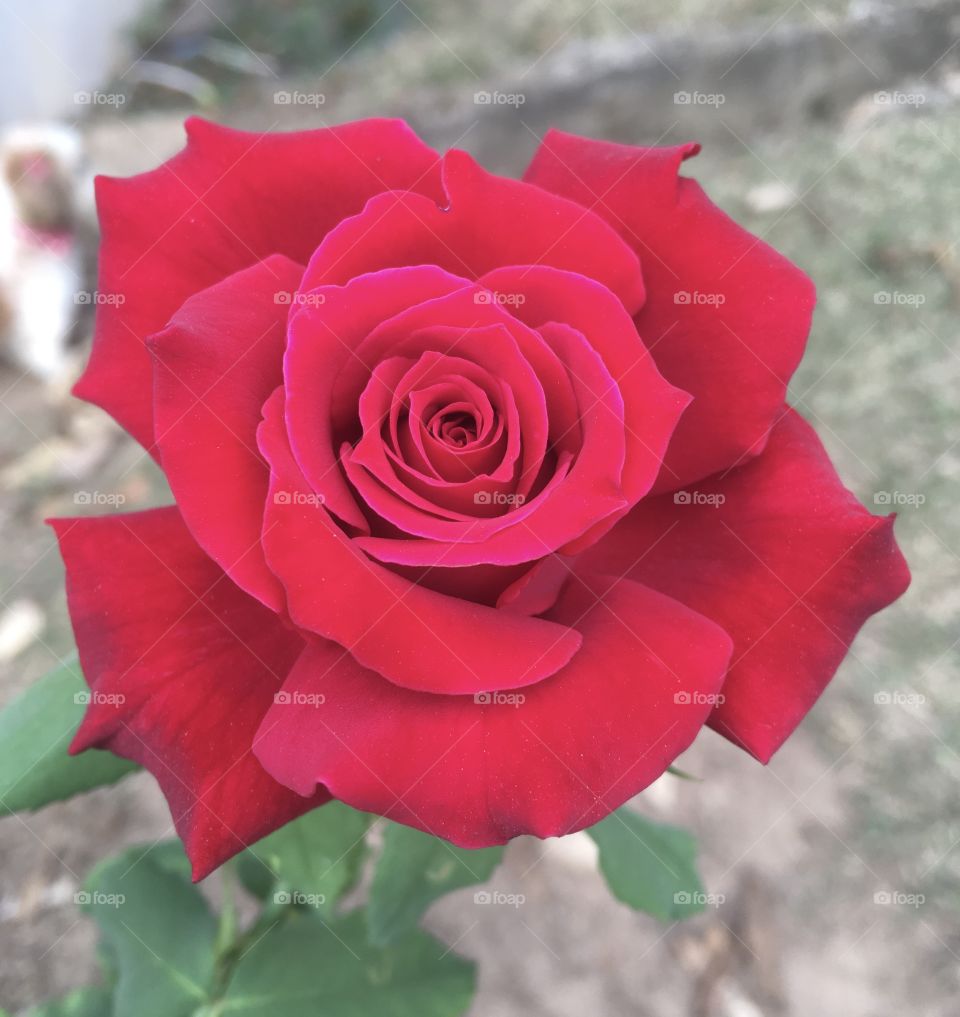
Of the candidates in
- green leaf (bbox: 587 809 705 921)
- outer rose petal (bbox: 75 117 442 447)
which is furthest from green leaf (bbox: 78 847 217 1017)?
outer rose petal (bbox: 75 117 442 447)

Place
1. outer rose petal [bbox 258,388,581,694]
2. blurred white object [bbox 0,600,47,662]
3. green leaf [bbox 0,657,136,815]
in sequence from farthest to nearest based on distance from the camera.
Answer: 1. blurred white object [bbox 0,600,47,662]
2. green leaf [bbox 0,657,136,815]
3. outer rose petal [bbox 258,388,581,694]

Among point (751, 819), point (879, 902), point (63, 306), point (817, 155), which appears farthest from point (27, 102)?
point (879, 902)

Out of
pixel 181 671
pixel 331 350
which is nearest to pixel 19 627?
pixel 181 671

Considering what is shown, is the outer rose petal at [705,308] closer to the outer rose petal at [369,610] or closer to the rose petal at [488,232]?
the rose petal at [488,232]

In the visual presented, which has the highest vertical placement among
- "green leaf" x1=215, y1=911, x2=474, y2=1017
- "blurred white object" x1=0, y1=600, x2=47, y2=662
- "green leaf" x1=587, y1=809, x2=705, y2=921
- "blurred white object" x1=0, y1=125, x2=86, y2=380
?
"green leaf" x1=587, y1=809, x2=705, y2=921

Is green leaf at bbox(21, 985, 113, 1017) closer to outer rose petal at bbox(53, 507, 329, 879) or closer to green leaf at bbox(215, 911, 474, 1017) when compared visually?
green leaf at bbox(215, 911, 474, 1017)

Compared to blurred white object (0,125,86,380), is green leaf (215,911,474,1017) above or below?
above

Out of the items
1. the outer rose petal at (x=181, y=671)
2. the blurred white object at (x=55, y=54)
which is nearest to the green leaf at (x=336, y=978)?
the outer rose petal at (x=181, y=671)

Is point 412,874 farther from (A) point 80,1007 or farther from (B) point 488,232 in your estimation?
(B) point 488,232
